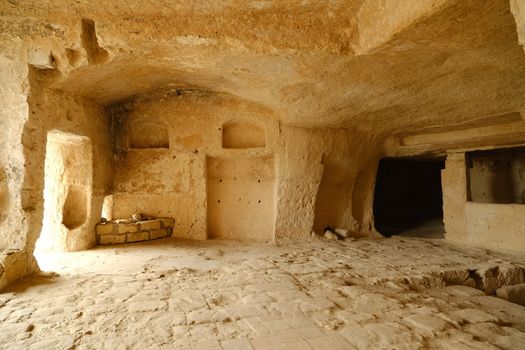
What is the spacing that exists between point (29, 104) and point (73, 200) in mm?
2274

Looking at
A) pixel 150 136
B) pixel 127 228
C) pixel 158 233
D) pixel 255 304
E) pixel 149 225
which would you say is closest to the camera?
pixel 255 304

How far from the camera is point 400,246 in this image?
20.5 feet

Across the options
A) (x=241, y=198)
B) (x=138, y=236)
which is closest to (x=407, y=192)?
(x=241, y=198)

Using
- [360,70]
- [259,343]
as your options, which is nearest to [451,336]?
[259,343]

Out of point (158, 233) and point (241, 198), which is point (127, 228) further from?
point (241, 198)

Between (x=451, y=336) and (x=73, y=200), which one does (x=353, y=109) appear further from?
(x=73, y=200)

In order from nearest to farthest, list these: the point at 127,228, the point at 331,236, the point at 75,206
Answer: the point at 75,206, the point at 127,228, the point at 331,236

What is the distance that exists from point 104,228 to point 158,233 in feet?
3.12

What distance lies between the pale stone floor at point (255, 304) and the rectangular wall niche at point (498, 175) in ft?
8.89

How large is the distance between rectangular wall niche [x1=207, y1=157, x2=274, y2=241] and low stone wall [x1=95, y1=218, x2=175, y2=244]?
0.98m

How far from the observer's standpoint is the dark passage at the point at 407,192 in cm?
1054

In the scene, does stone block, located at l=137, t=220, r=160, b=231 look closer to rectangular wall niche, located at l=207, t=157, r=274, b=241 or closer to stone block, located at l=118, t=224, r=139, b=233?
stone block, located at l=118, t=224, r=139, b=233

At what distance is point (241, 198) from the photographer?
6.98 metres

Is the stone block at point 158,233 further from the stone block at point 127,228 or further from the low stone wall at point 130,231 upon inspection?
the stone block at point 127,228
